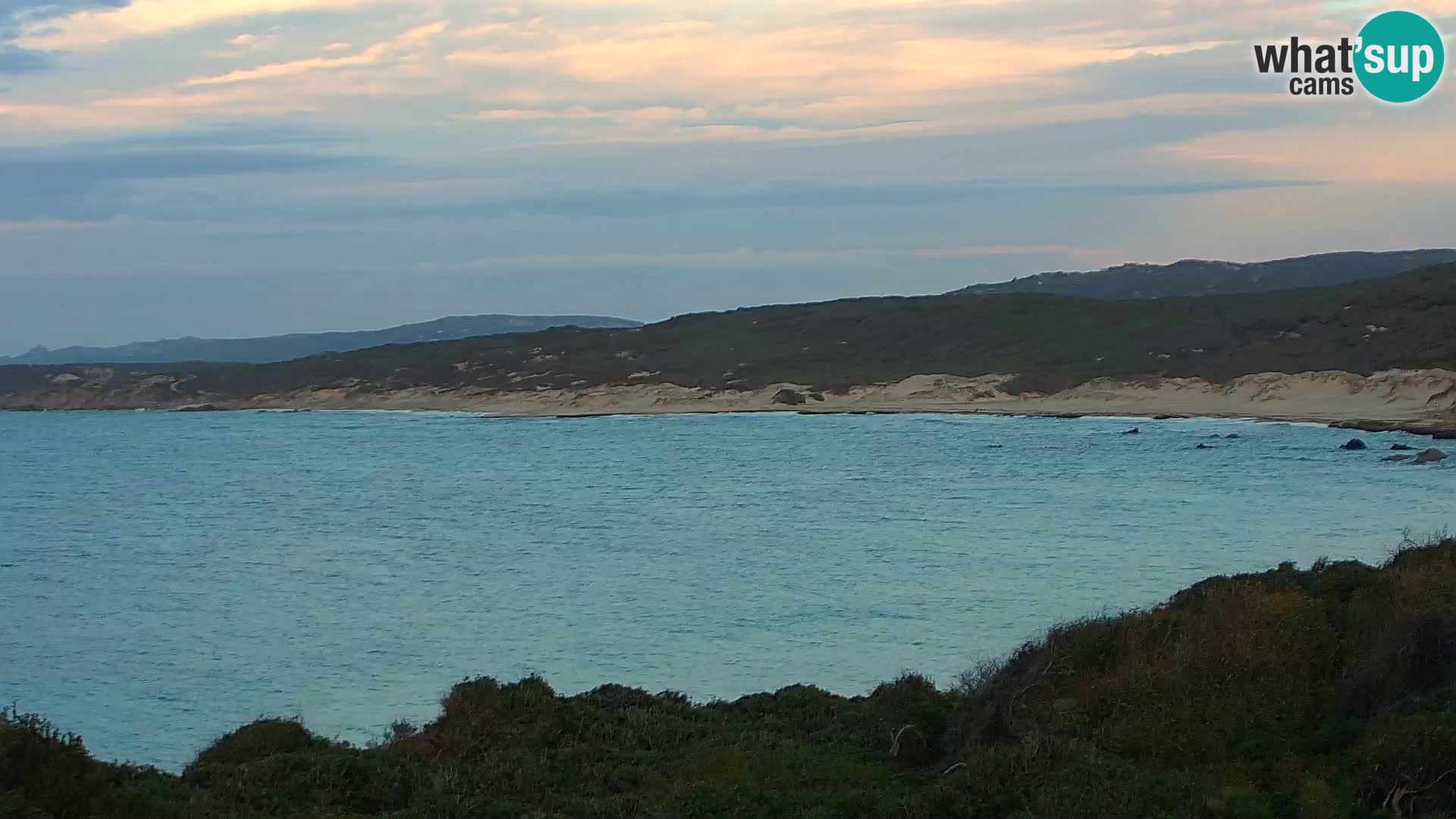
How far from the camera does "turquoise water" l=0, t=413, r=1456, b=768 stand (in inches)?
856

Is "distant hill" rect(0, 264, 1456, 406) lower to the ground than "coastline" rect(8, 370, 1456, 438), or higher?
higher

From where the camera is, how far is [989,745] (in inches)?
469

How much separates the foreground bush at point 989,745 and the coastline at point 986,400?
4953 centimetres

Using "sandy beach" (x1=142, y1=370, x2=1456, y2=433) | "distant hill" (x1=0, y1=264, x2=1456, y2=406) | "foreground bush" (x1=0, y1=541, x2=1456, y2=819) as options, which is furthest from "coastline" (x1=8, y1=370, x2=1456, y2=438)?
"foreground bush" (x1=0, y1=541, x2=1456, y2=819)

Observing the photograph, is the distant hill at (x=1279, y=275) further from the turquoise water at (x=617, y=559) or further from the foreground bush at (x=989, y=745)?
the foreground bush at (x=989, y=745)

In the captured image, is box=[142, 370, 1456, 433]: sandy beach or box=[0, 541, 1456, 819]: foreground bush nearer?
box=[0, 541, 1456, 819]: foreground bush

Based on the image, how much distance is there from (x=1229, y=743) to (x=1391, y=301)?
85.7m

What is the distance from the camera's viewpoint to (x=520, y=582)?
104ft

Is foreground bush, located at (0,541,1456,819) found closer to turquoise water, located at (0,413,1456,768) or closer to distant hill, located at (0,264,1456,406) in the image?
turquoise water, located at (0,413,1456,768)

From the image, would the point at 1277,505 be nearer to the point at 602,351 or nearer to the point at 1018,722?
the point at 1018,722

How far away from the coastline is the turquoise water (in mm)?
5905

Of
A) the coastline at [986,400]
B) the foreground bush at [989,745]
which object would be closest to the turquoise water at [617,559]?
the foreground bush at [989,745]

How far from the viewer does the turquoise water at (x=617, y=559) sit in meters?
21.7

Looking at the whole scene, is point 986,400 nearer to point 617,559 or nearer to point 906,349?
point 906,349
